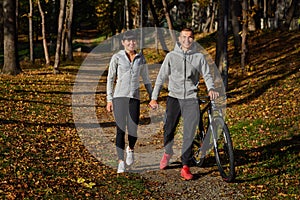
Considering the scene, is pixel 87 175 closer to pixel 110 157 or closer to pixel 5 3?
pixel 110 157

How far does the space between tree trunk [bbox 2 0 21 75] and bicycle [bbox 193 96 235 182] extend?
1470 centimetres

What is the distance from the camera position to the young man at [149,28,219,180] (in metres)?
7.05

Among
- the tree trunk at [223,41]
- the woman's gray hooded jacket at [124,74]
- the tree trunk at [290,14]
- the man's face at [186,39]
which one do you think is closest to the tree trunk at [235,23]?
the tree trunk at [290,14]

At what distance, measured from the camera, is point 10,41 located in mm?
20453

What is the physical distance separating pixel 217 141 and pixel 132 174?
1.62m

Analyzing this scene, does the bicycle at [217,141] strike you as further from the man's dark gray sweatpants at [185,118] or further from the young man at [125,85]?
the young man at [125,85]

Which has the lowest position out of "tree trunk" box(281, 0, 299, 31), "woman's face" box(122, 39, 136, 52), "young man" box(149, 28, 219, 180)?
"young man" box(149, 28, 219, 180)

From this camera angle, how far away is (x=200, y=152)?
7.68 m

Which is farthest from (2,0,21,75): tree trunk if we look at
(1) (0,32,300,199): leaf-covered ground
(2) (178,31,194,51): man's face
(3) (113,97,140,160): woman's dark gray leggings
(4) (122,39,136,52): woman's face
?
(2) (178,31,194,51): man's face

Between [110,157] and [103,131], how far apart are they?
2929 millimetres

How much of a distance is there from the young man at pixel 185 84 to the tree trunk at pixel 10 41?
14.8 meters

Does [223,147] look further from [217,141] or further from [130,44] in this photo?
[130,44]

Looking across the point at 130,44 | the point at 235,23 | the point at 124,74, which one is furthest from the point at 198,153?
the point at 235,23

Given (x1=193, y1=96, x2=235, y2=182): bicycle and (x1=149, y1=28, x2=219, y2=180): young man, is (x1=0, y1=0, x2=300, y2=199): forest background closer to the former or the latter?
(x1=193, y1=96, x2=235, y2=182): bicycle
